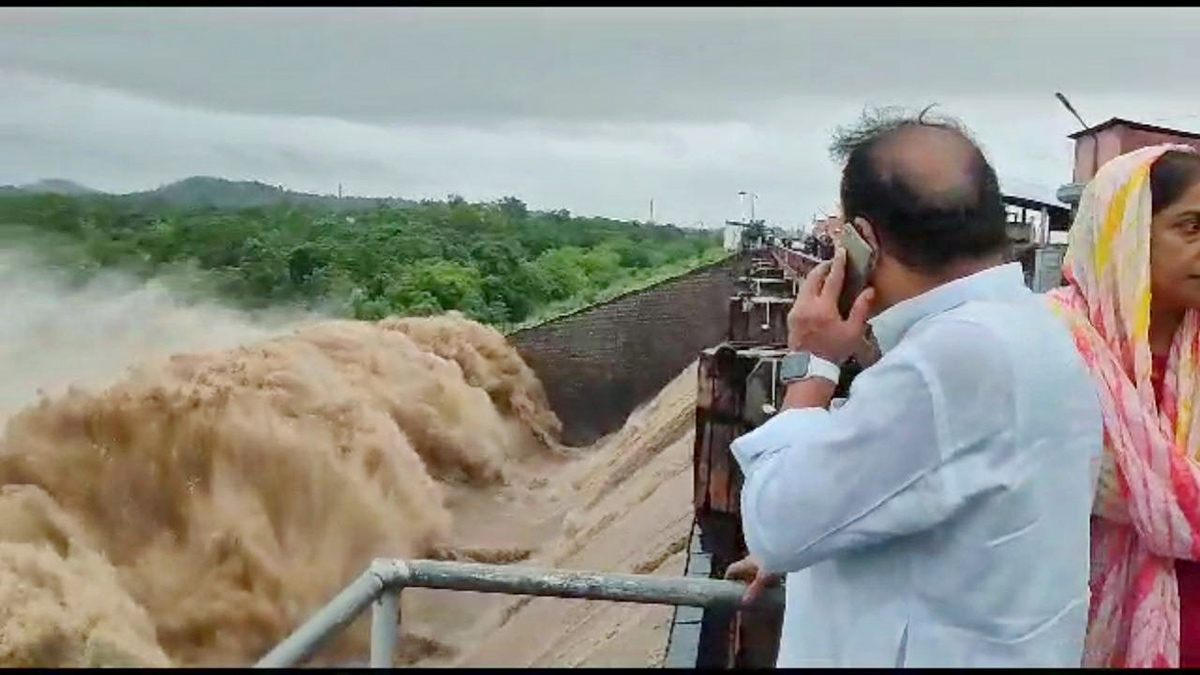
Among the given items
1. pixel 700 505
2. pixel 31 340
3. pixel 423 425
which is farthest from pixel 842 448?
pixel 31 340

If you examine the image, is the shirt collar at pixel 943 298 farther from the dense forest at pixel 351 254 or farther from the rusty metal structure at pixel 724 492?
the dense forest at pixel 351 254

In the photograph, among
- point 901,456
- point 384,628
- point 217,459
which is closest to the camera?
point 901,456

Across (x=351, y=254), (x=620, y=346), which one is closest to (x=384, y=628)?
(x=620, y=346)

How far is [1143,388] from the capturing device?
1.69 metres

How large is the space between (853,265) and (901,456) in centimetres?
25

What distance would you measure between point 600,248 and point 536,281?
603 centimetres

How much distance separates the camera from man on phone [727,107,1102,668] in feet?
4.36

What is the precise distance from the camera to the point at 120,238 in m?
24.9

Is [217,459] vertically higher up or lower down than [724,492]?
lower down

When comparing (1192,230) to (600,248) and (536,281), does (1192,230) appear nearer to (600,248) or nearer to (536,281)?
(536,281)

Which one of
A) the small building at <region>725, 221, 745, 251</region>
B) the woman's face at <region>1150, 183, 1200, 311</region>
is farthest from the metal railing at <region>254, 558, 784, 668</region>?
the small building at <region>725, 221, 745, 251</region>

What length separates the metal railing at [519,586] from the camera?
1.72 meters

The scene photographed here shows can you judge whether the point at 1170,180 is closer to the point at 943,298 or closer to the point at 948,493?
the point at 943,298

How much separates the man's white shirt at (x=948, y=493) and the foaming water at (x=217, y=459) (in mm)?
11891
